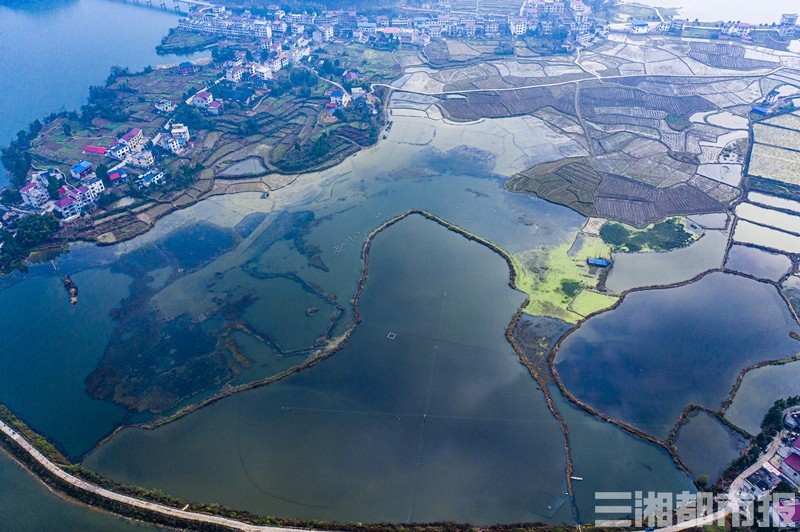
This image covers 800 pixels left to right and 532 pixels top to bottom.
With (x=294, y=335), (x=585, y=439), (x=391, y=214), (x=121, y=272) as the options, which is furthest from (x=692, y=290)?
(x=121, y=272)

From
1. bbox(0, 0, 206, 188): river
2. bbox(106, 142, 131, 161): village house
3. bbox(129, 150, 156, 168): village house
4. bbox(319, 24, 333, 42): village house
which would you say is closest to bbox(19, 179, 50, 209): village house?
bbox(0, 0, 206, 188): river

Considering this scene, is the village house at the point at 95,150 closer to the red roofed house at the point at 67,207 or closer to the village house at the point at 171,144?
the village house at the point at 171,144

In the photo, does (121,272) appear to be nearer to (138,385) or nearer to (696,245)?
(138,385)

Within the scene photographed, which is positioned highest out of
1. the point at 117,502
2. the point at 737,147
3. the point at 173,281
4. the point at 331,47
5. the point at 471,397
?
the point at 331,47

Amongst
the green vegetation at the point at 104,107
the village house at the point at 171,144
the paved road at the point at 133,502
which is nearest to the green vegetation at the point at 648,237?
the paved road at the point at 133,502

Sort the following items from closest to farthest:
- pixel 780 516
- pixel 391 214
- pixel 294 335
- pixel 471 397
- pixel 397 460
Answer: pixel 780 516 → pixel 397 460 → pixel 471 397 → pixel 294 335 → pixel 391 214

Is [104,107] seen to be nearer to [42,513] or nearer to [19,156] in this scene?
[19,156]

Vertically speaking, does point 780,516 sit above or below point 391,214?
below
